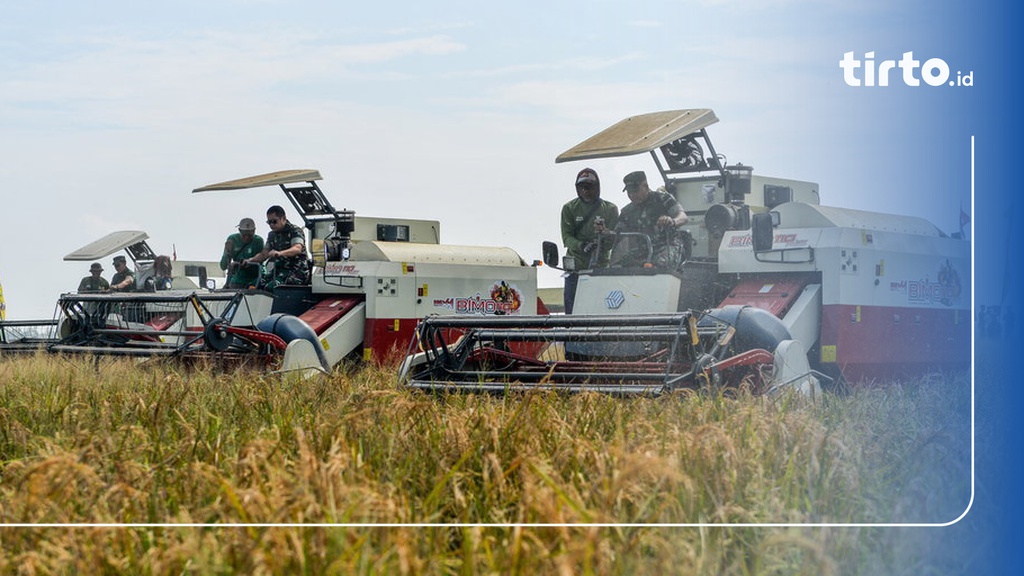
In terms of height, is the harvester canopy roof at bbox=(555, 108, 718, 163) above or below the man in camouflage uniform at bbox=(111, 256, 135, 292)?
above

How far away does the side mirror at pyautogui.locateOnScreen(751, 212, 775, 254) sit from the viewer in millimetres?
8719

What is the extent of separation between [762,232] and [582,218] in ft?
5.04

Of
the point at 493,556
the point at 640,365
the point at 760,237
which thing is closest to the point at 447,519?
the point at 493,556

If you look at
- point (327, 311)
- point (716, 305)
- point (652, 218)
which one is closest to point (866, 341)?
point (716, 305)

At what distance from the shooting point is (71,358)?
1127 cm

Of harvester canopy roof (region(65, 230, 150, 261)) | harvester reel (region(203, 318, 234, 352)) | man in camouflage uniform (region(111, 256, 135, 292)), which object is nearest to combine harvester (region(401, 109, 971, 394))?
harvester reel (region(203, 318, 234, 352))

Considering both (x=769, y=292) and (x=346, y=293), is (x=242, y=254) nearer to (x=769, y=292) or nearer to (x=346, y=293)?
(x=346, y=293)

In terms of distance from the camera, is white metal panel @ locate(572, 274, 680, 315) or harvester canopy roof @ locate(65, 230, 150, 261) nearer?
white metal panel @ locate(572, 274, 680, 315)

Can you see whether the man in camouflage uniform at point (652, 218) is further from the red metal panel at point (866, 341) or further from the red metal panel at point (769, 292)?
the red metal panel at point (866, 341)

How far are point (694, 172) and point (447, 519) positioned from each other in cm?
611

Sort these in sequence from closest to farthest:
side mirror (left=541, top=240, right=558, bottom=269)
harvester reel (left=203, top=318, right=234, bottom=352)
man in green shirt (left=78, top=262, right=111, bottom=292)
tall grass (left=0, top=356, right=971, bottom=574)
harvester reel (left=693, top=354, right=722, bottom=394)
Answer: tall grass (left=0, top=356, right=971, bottom=574) → harvester reel (left=693, top=354, right=722, bottom=394) → side mirror (left=541, top=240, right=558, bottom=269) → harvester reel (left=203, top=318, right=234, bottom=352) → man in green shirt (left=78, top=262, right=111, bottom=292)

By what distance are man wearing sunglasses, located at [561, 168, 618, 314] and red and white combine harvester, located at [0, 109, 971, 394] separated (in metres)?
0.23

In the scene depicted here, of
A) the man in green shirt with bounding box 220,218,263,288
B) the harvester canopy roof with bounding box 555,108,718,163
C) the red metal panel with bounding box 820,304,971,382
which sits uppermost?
the harvester canopy roof with bounding box 555,108,718,163

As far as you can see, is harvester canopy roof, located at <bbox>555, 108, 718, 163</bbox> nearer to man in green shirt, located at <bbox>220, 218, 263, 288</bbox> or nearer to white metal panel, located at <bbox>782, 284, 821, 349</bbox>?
white metal panel, located at <bbox>782, 284, 821, 349</bbox>
